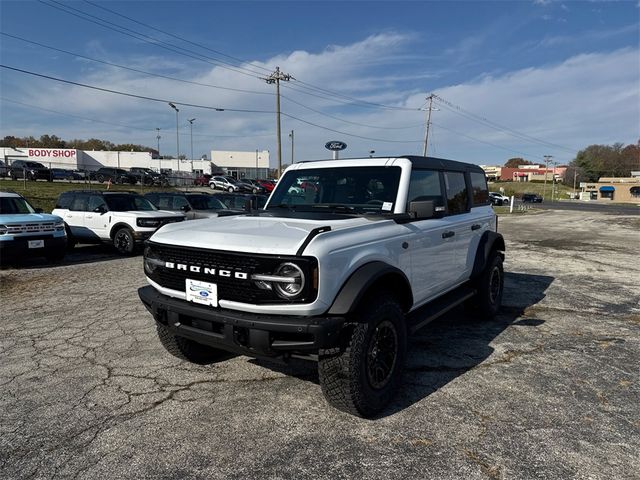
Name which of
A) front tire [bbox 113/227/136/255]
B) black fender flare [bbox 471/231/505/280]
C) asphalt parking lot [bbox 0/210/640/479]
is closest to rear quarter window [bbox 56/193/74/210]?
front tire [bbox 113/227/136/255]

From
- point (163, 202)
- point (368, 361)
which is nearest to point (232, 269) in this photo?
point (368, 361)

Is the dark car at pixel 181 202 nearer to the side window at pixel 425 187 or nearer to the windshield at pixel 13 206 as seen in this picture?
the windshield at pixel 13 206

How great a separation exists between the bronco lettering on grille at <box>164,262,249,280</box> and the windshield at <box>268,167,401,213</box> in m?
1.44

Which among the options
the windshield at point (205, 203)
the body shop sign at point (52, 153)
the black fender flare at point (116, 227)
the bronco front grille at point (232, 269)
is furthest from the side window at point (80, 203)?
the body shop sign at point (52, 153)

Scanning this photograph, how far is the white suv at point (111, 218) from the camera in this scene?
11.0 metres

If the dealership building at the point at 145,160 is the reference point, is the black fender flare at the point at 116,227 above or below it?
below

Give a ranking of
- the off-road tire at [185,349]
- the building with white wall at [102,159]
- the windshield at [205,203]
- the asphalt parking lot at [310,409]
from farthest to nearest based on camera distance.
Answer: the building with white wall at [102,159]
the windshield at [205,203]
the off-road tire at [185,349]
the asphalt parking lot at [310,409]

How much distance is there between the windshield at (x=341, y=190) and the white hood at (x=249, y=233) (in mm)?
457

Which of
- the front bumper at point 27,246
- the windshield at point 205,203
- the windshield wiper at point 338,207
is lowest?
the front bumper at point 27,246

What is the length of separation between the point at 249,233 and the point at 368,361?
4.15 feet

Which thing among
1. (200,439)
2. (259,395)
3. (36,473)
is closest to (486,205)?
(259,395)

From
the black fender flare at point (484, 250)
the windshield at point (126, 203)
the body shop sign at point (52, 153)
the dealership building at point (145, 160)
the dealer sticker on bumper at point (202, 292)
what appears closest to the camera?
the dealer sticker on bumper at point (202, 292)

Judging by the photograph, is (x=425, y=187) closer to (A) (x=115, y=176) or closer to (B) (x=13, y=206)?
(B) (x=13, y=206)

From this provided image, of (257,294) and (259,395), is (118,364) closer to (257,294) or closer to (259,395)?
(259,395)
